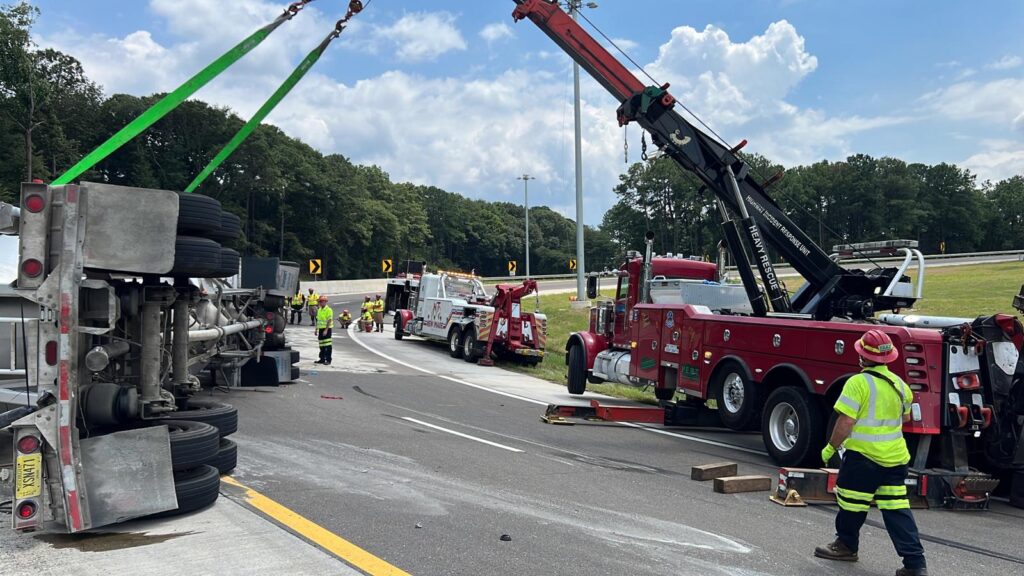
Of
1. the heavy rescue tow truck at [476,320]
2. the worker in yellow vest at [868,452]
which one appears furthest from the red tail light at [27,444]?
the heavy rescue tow truck at [476,320]

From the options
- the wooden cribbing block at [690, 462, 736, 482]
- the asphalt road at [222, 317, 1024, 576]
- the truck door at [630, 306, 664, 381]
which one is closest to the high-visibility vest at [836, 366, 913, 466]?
the asphalt road at [222, 317, 1024, 576]

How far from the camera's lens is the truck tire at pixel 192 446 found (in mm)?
5414

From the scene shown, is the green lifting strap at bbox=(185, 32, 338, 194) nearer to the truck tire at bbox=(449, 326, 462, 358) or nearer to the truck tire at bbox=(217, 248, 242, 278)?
the truck tire at bbox=(217, 248, 242, 278)

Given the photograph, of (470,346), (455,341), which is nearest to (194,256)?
(470,346)

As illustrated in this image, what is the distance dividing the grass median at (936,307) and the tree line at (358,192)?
→ 14219 mm

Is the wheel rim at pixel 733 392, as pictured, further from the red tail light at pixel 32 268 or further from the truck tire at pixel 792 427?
the red tail light at pixel 32 268

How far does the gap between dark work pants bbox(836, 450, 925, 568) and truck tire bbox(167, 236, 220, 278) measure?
4663 millimetres

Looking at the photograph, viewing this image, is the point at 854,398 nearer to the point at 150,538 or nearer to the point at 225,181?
the point at 150,538

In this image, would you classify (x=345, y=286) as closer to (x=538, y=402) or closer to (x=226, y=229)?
(x=538, y=402)

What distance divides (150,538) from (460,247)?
126m

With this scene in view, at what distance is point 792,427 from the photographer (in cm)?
839

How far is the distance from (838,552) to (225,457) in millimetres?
4759

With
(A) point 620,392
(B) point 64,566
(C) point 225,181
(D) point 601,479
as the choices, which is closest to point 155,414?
(B) point 64,566

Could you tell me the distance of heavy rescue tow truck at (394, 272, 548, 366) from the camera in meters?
20.2
